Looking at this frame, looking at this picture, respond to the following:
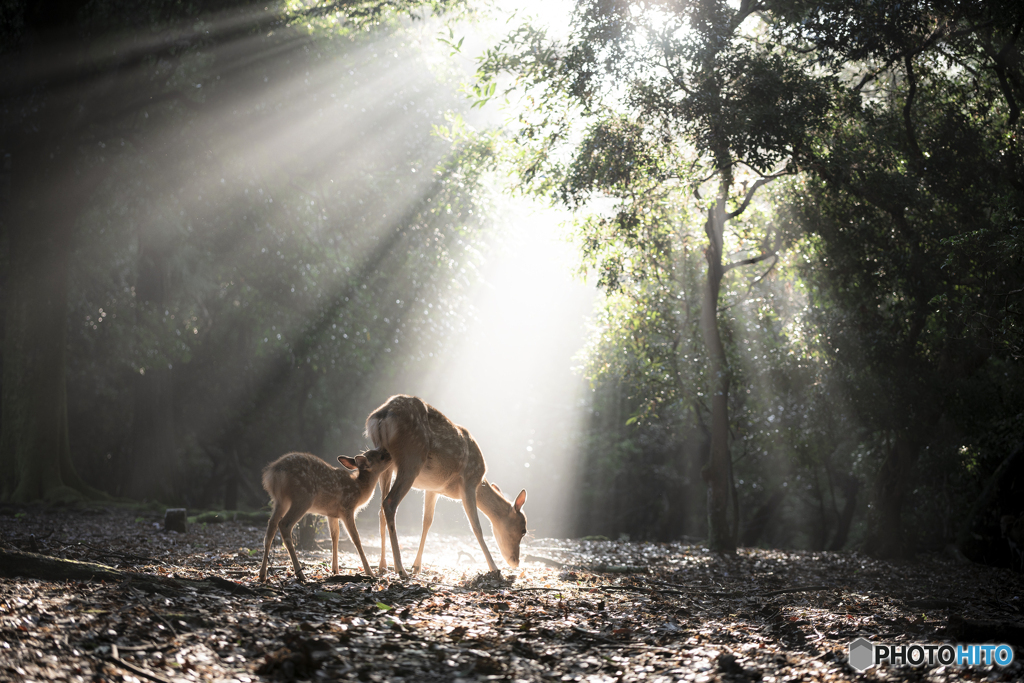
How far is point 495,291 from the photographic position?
26.3 m

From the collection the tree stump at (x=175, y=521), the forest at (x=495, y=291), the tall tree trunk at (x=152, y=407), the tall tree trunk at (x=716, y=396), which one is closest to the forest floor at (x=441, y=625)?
the forest at (x=495, y=291)

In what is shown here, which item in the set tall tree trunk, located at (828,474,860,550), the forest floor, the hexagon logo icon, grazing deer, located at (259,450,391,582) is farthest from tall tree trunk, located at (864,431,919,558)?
grazing deer, located at (259,450,391,582)

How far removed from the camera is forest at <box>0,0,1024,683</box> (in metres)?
5.38

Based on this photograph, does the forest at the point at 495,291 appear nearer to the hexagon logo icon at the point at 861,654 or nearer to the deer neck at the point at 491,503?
the hexagon logo icon at the point at 861,654

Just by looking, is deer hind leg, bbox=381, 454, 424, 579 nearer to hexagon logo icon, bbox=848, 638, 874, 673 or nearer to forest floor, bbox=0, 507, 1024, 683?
forest floor, bbox=0, 507, 1024, 683

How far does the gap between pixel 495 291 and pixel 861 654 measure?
22.2 m

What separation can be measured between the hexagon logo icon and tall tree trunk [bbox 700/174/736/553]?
1010cm

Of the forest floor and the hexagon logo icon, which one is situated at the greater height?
the hexagon logo icon

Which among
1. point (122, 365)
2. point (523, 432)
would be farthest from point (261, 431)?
point (523, 432)

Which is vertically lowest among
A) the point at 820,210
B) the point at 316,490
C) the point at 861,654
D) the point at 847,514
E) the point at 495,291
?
the point at 861,654

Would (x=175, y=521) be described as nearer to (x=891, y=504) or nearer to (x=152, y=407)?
(x=152, y=407)

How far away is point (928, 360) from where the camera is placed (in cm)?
1412

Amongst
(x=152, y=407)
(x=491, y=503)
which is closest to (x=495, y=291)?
(x=152, y=407)

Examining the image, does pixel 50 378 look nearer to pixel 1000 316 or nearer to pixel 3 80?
pixel 3 80
